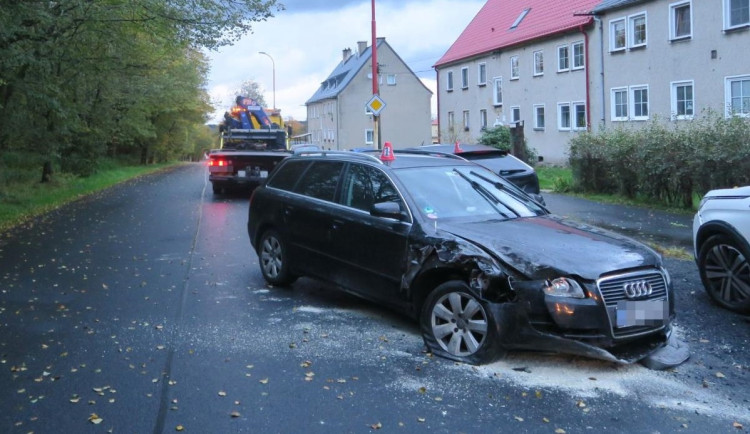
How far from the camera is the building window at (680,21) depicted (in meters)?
26.0

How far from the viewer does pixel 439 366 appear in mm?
5715

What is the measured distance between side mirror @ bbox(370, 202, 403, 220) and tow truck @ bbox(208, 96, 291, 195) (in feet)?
47.7

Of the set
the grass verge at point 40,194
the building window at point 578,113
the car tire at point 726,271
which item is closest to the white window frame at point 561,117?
the building window at point 578,113

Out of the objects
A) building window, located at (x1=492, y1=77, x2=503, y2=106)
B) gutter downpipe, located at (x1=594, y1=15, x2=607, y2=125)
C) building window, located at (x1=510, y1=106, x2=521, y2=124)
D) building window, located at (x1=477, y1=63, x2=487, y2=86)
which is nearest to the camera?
gutter downpipe, located at (x1=594, y1=15, x2=607, y2=125)

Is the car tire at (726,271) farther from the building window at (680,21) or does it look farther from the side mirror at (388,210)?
the building window at (680,21)

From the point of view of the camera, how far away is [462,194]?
7004mm

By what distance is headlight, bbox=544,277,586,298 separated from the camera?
5328 millimetres

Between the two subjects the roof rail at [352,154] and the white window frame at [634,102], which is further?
the white window frame at [634,102]

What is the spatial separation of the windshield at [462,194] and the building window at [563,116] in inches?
1114

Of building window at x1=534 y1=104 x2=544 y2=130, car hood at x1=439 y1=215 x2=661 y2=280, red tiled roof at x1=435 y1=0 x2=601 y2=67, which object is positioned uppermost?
red tiled roof at x1=435 y1=0 x2=601 y2=67

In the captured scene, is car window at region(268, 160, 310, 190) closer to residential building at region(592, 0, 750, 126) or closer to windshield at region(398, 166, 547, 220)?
windshield at region(398, 166, 547, 220)

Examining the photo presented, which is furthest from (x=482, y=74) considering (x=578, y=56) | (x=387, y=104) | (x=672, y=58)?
(x=387, y=104)

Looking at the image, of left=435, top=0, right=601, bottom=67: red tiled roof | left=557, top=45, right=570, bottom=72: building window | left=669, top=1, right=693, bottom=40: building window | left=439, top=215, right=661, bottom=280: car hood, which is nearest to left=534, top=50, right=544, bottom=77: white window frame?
left=435, top=0, right=601, bottom=67: red tiled roof

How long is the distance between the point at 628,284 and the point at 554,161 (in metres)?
30.6
